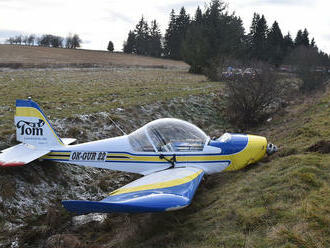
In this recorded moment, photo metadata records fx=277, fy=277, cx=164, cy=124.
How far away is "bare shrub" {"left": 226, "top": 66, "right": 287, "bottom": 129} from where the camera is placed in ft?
46.1

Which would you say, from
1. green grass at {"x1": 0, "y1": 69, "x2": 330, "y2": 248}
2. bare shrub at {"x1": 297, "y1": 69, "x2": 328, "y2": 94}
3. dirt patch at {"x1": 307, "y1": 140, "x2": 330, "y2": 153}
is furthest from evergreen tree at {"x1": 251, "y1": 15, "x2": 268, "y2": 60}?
dirt patch at {"x1": 307, "y1": 140, "x2": 330, "y2": 153}

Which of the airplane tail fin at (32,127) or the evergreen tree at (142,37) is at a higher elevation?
the evergreen tree at (142,37)

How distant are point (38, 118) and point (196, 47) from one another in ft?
104

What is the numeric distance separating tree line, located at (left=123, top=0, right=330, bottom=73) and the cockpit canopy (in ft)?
50.3

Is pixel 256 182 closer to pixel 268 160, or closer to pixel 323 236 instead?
pixel 268 160

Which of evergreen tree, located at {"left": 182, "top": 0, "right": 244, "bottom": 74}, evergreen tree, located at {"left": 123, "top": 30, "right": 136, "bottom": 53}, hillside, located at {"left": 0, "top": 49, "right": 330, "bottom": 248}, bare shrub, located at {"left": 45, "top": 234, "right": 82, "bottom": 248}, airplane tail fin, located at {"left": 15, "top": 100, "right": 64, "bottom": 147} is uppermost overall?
evergreen tree, located at {"left": 123, "top": 30, "right": 136, "bottom": 53}

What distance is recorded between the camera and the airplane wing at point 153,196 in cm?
441

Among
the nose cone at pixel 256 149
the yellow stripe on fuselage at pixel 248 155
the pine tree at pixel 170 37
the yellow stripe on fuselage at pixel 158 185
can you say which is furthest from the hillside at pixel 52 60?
the nose cone at pixel 256 149

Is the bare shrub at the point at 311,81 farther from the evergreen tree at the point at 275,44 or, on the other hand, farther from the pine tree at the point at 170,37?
the pine tree at the point at 170,37

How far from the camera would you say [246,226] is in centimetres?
424

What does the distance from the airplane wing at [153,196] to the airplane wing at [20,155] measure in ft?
7.55

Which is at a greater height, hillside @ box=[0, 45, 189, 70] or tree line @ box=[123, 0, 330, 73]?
tree line @ box=[123, 0, 330, 73]

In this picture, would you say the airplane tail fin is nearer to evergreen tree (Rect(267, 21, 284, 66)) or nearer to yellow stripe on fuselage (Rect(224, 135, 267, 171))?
yellow stripe on fuselage (Rect(224, 135, 267, 171))

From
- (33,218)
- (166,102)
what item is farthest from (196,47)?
(33,218)
